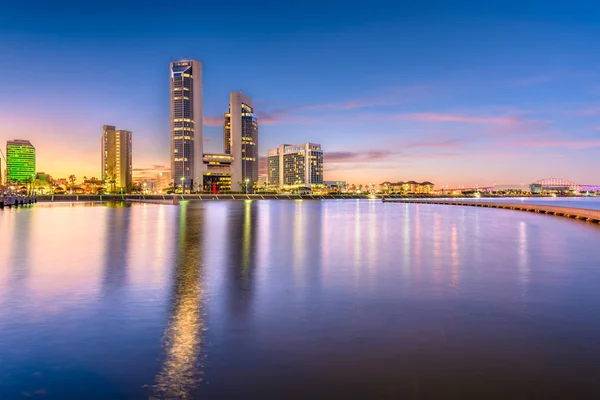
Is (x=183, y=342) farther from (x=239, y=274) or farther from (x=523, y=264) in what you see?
(x=523, y=264)

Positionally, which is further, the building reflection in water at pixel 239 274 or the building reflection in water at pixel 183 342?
the building reflection in water at pixel 239 274

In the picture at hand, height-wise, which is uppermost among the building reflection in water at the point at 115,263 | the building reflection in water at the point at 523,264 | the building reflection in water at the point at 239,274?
the building reflection in water at the point at 115,263

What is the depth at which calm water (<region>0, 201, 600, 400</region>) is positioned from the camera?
279 inches

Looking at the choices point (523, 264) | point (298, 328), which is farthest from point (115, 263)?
point (523, 264)

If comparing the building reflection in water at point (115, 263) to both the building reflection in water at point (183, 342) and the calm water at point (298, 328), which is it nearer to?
the calm water at point (298, 328)

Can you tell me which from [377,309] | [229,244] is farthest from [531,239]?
[377,309]

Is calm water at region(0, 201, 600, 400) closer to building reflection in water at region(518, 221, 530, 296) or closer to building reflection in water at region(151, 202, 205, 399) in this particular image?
building reflection in water at region(151, 202, 205, 399)

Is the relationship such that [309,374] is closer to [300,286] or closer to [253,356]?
[253,356]

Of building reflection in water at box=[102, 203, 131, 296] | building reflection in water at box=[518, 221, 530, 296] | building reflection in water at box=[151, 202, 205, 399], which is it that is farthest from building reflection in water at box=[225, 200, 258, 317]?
building reflection in water at box=[518, 221, 530, 296]

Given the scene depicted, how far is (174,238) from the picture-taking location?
105ft

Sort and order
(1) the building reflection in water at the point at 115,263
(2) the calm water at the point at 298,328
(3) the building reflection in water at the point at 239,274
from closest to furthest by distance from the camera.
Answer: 1. (2) the calm water at the point at 298,328
2. (3) the building reflection in water at the point at 239,274
3. (1) the building reflection in water at the point at 115,263

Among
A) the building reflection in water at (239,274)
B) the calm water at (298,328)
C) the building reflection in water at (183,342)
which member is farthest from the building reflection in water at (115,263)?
the building reflection in water at (239,274)

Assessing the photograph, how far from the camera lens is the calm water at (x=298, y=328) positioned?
7.08 m

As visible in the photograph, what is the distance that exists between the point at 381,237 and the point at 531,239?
36.5ft
